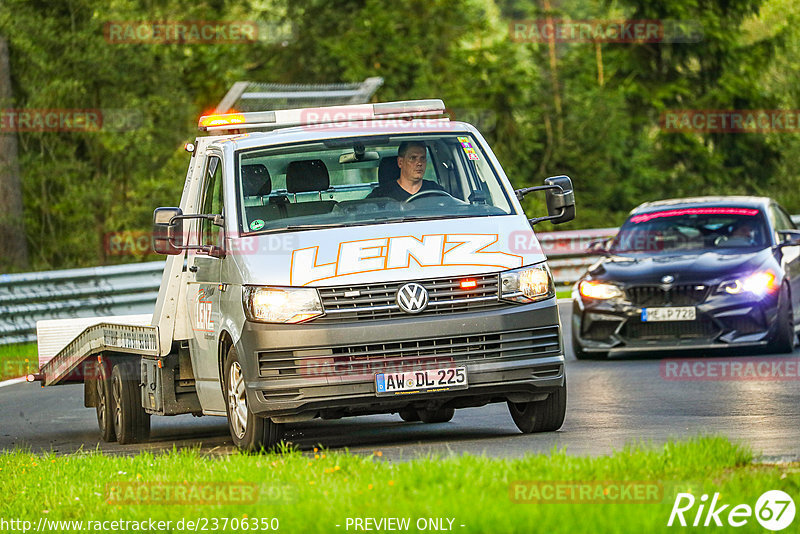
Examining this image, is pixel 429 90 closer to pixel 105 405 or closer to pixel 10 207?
pixel 10 207

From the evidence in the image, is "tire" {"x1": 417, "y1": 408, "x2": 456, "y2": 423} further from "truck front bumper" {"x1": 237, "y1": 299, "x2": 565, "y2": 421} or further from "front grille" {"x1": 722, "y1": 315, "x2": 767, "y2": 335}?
"front grille" {"x1": 722, "y1": 315, "x2": 767, "y2": 335}

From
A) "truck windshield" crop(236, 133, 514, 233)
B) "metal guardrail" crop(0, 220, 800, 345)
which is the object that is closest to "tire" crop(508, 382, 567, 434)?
"truck windshield" crop(236, 133, 514, 233)

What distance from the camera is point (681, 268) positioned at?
48.8 feet

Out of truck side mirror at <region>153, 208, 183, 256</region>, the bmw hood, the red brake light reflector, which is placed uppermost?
the red brake light reflector

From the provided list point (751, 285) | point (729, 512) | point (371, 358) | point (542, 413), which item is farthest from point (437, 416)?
point (729, 512)

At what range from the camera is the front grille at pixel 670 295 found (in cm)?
1469

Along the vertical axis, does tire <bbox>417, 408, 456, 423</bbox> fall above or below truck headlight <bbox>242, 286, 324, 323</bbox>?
below

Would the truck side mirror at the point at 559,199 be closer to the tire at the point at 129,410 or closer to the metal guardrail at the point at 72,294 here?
the tire at the point at 129,410

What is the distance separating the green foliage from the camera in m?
Answer: 30.8

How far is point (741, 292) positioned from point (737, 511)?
29.4 feet

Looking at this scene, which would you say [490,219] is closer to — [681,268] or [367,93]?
[681,268]

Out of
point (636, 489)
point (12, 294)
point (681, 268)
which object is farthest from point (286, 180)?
point (12, 294)

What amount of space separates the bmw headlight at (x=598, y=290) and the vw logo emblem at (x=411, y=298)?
251 inches

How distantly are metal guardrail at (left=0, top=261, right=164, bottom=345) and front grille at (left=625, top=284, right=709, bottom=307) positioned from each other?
8671 millimetres
